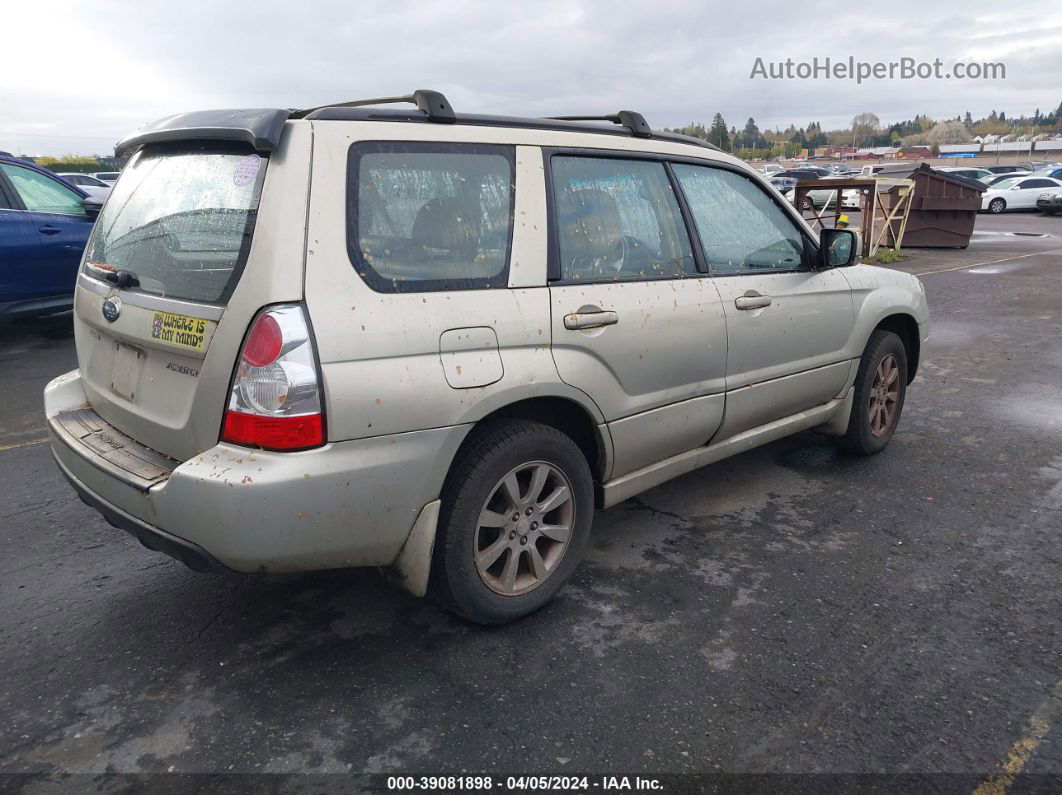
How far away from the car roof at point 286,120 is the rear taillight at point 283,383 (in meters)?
0.57

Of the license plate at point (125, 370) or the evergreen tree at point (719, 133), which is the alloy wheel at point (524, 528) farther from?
the evergreen tree at point (719, 133)

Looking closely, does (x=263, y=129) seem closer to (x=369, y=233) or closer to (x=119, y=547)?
(x=369, y=233)

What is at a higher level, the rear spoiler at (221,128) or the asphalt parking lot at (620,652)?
the rear spoiler at (221,128)

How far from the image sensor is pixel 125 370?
291 cm

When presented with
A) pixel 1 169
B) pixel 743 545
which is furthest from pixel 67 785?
pixel 1 169

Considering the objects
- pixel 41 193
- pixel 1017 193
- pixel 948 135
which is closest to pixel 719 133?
pixel 948 135

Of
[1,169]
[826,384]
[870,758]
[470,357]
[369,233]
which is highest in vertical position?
[1,169]

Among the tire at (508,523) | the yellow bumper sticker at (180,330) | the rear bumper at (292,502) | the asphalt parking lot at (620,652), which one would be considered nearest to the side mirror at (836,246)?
the asphalt parking lot at (620,652)

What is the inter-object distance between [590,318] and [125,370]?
5.51 feet

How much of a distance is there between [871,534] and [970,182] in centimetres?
1684

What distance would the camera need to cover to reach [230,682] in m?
2.70

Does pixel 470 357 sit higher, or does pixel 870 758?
pixel 470 357

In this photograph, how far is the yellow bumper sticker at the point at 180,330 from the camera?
2.55 meters

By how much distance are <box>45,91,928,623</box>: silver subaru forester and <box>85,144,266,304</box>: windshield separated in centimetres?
1
